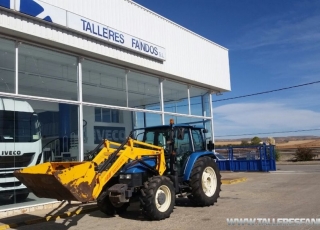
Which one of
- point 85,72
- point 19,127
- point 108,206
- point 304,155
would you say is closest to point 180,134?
point 108,206

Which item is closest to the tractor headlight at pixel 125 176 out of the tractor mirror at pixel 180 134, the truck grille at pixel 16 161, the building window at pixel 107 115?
the tractor mirror at pixel 180 134

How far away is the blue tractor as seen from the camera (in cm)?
777

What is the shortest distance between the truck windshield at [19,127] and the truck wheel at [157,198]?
379 cm

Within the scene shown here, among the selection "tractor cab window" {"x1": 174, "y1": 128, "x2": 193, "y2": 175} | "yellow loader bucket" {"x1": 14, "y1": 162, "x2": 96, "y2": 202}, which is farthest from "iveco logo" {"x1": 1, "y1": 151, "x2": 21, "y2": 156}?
"tractor cab window" {"x1": 174, "y1": 128, "x2": 193, "y2": 175}

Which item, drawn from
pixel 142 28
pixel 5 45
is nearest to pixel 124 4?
pixel 142 28

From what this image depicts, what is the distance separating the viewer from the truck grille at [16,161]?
899 centimetres

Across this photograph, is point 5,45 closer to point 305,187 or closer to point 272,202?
point 272,202

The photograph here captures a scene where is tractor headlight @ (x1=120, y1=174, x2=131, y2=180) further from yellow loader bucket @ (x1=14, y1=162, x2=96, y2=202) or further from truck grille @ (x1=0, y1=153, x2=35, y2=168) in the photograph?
truck grille @ (x1=0, y1=153, x2=35, y2=168)

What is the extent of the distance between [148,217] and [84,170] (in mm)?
1861

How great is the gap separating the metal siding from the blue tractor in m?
3.54

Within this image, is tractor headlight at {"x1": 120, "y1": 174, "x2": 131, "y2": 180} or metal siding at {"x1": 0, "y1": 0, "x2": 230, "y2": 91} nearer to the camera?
tractor headlight at {"x1": 120, "y1": 174, "x2": 131, "y2": 180}

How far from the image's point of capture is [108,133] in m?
12.0

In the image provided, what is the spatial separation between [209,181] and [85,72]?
17.5ft

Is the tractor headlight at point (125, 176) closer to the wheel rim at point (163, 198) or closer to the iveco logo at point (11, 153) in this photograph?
the wheel rim at point (163, 198)
